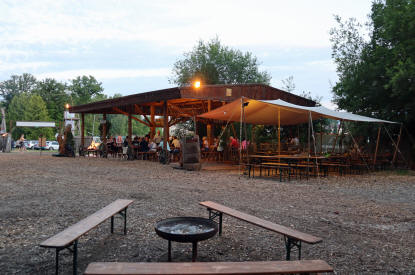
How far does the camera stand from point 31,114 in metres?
47.6

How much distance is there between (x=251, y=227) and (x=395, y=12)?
40.9ft

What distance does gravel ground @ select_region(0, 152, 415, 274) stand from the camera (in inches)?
135

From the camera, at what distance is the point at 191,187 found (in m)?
8.12

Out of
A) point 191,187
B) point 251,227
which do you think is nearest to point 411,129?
point 191,187

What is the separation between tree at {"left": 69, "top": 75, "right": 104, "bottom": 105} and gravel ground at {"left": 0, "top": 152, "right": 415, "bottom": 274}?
176 feet

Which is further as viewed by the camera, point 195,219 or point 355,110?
point 355,110

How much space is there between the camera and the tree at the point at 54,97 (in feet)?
171

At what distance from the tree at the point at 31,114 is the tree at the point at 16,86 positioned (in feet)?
56.2

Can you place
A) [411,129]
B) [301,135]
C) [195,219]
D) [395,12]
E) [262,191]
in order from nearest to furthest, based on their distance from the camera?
1. [195,219]
2. [262,191]
3. [395,12]
4. [411,129]
5. [301,135]

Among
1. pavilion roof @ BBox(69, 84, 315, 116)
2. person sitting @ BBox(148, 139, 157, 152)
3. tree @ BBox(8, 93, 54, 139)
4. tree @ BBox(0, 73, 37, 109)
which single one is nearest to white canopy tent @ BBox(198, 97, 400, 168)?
pavilion roof @ BBox(69, 84, 315, 116)

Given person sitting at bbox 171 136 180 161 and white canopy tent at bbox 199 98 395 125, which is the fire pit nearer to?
white canopy tent at bbox 199 98 395 125

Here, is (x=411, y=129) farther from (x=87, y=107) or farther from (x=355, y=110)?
(x=87, y=107)

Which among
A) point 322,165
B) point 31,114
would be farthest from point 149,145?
point 31,114

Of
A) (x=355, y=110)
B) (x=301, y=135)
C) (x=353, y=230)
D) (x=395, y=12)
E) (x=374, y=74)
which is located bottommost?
(x=353, y=230)
